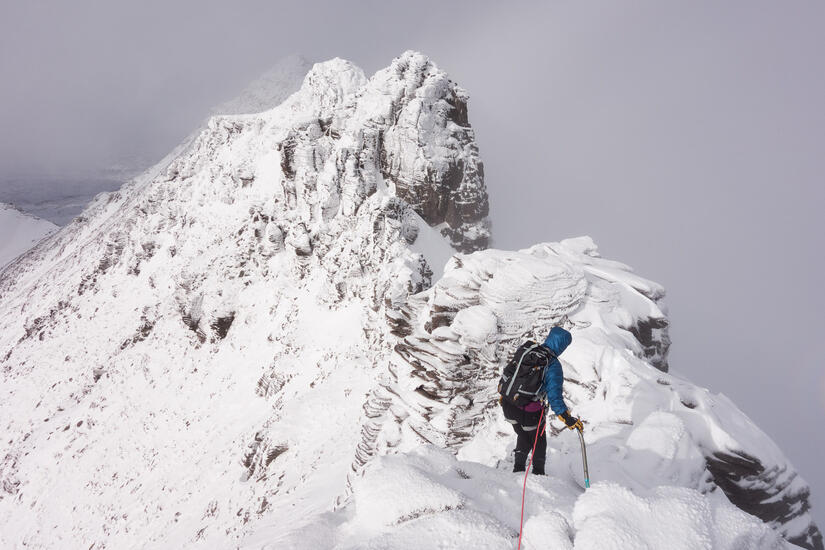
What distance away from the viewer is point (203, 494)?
16750 mm

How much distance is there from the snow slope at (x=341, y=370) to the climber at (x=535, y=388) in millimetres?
792

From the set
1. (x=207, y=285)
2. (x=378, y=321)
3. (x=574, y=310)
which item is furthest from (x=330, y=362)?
(x=207, y=285)

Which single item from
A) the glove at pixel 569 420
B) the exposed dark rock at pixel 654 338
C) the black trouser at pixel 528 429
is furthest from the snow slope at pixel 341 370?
the glove at pixel 569 420

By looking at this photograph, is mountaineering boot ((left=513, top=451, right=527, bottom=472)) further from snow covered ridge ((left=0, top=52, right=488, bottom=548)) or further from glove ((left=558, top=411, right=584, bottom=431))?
snow covered ridge ((left=0, top=52, right=488, bottom=548))

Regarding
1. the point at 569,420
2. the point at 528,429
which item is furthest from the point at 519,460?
the point at 569,420

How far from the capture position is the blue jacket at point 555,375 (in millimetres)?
5738

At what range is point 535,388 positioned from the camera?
6027mm

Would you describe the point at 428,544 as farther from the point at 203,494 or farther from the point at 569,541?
the point at 203,494

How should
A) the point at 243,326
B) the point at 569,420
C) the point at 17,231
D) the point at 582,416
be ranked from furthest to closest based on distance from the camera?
the point at 17,231 → the point at 243,326 → the point at 582,416 → the point at 569,420

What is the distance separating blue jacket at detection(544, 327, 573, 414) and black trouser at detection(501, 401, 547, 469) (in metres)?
0.57

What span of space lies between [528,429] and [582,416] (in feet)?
12.2

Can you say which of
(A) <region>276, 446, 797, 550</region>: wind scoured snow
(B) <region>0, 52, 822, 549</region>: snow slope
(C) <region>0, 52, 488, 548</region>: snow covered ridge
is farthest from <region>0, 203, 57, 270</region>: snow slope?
(A) <region>276, 446, 797, 550</region>: wind scoured snow

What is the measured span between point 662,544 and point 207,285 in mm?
31094

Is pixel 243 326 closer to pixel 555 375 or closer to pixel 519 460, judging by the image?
pixel 519 460
